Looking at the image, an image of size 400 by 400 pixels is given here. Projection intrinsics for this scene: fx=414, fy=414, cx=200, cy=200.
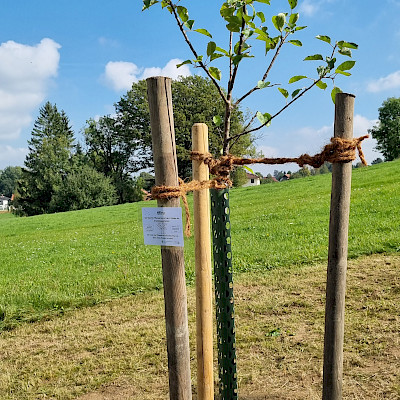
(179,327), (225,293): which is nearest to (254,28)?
(225,293)

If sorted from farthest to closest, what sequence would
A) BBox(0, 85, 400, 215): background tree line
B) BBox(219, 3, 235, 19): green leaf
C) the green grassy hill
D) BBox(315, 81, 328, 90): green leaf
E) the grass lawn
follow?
BBox(0, 85, 400, 215): background tree line, the green grassy hill, the grass lawn, BBox(315, 81, 328, 90): green leaf, BBox(219, 3, 235, 19): green leaf

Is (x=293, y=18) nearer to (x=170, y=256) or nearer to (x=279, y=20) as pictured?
(x=279, y=20)

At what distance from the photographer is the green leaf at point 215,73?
7.42 ft

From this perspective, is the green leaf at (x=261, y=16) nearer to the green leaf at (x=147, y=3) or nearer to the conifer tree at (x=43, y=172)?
the green leaf at (x=147, y=3)

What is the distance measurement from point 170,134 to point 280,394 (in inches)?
90.3

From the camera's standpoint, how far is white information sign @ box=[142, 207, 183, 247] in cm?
228

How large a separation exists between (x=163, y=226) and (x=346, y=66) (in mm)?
1304

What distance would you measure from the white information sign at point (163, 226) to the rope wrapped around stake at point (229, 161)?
0.09 meters

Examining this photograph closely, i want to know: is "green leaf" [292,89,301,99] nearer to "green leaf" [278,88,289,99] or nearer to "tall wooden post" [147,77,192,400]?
"green leaf" [278,88,289,99]

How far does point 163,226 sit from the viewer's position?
231 cm

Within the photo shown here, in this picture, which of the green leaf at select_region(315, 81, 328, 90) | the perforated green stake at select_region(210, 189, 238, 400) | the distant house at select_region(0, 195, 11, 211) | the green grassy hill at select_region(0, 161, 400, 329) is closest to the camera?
the green leaf at select_region(315, 81, 328, 90)

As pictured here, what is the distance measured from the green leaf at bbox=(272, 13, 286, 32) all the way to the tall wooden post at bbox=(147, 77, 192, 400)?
633mm

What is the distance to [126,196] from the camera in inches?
1710

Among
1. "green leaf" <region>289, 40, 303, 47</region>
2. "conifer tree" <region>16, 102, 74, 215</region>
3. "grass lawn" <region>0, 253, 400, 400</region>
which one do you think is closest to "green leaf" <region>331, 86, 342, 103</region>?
"green leaf" <region>289, 40, 303, 47</region>
